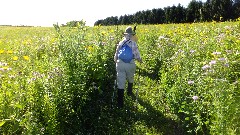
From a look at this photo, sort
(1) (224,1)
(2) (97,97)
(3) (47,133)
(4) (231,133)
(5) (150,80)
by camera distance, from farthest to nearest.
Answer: (1) (224,1), (5) (150,80), (2) (97,97), (3) (47,133), (4) (231,133)

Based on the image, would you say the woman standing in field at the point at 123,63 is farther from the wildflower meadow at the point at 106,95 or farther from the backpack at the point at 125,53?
the wildflower meadow at the point at 106,95

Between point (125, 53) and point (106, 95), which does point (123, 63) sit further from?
point (106, 95)

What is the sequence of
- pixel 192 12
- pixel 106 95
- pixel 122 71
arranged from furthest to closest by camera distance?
1. pixel 192 12
2. pixel 106 95
3. pixel 122 71

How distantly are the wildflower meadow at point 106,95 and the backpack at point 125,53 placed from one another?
1.72 feet

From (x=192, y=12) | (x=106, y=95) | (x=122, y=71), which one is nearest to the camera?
(x=122, y=71)

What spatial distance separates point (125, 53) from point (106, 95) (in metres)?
1.39

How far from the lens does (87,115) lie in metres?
7.13

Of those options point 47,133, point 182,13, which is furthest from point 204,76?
point 182,13

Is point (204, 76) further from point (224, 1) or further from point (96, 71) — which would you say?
point (224, 1)

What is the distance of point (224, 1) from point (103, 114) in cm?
4167

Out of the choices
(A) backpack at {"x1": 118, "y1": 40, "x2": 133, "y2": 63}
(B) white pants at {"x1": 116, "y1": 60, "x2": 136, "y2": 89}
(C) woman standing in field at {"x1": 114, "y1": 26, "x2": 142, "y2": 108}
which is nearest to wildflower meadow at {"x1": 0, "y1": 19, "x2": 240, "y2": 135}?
(C) woman standing in field at {"x1": 114, "y1": 26, "x2": 142, "y2": 108}

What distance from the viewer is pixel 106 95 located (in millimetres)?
8914

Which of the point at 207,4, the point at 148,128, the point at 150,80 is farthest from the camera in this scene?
the point at 207,4

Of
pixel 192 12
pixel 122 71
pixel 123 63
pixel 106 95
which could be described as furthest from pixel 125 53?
pixel 192 12
